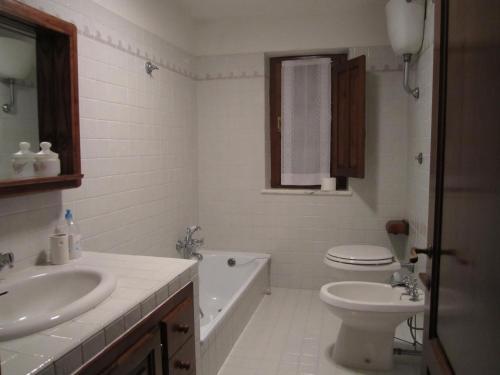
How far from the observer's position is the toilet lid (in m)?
2.71

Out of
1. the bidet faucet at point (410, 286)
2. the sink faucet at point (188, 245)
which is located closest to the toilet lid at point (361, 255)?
the bidet faucet at point (410, 286)

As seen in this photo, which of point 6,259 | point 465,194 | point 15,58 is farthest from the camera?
point 15,58

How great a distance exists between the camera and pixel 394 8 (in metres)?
2.65

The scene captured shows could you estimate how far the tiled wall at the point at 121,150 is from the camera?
1742 millimetres

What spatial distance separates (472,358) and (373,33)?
2837 mm

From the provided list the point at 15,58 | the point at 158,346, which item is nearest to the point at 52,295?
the point at 158,346

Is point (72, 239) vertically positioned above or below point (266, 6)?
below

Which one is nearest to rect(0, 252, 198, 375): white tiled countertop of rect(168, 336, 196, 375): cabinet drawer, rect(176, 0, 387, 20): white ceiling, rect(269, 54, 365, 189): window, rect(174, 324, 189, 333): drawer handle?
rect(174, 324, 189, 333): drawer handle

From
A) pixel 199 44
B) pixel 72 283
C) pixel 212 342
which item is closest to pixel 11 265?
pixel 72 283

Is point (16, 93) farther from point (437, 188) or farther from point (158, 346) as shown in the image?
point (437, 188)

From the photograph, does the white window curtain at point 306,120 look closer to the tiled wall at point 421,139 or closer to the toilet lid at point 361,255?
the tiled wall at point 421,139

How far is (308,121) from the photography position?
3.46m

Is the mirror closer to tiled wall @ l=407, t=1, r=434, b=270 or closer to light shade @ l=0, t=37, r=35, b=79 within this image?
light shade @ l=0, t=37, r=35, b=79

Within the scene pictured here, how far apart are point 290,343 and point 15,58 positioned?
2176mm
